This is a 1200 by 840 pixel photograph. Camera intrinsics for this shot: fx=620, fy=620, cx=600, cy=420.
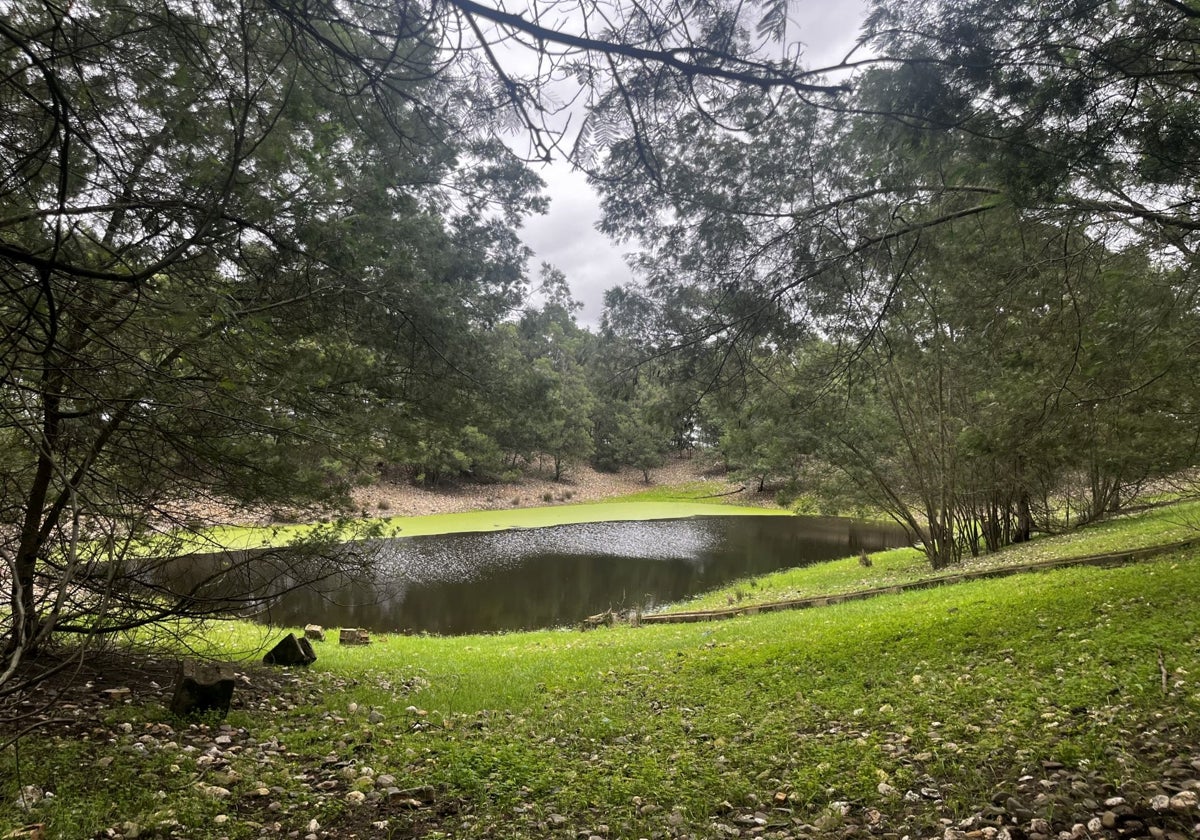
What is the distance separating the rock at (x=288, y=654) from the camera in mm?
6711

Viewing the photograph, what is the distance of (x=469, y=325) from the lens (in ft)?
21.4

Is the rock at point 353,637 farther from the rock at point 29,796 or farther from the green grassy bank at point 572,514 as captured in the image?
the green grassy bank at point 572,514

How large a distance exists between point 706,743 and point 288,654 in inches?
190

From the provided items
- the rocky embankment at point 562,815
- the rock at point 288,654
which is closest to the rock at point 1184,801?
the rocky embankment at point 562,815

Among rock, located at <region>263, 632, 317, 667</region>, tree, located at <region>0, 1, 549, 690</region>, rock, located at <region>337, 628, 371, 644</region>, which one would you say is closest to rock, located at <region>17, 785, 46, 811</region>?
tree, located at <region>0, 1, 549, 690</region>

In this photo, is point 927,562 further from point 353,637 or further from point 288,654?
point 288,654

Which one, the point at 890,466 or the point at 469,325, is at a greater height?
the point at 469,325

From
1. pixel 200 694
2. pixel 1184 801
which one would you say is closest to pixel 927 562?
pixel 1184 801

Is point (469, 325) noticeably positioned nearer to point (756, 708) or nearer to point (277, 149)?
point (277, 149)

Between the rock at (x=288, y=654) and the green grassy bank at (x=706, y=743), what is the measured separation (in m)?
0.68

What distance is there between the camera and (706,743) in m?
4.35

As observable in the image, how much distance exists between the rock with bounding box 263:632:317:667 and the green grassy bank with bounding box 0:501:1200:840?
26.9 inches

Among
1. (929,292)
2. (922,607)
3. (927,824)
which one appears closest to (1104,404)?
(929,292)

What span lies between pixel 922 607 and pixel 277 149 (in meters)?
8.40
